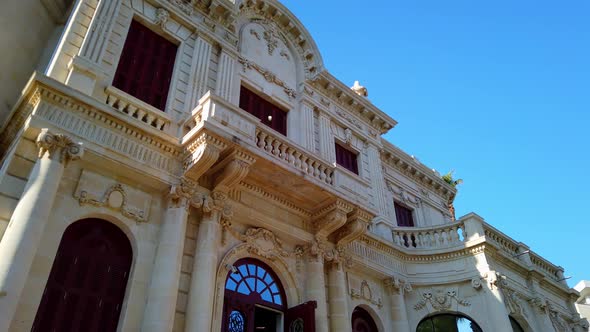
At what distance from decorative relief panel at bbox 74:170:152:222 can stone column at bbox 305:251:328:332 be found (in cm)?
455

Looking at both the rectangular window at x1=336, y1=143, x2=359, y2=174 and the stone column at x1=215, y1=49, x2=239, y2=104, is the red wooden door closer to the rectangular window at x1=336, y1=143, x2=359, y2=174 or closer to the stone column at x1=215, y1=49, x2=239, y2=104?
the stone column at x1=215, y1=49, x2=239, y2=104

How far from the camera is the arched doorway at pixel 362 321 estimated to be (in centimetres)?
1323

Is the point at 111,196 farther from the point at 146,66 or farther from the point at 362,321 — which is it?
the point at 362,321

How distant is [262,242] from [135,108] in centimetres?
442

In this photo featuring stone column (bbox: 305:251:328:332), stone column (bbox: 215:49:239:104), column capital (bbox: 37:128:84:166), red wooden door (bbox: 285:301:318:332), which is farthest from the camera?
stone column (bbox: 215:49:239:104)

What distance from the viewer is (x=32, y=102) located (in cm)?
884

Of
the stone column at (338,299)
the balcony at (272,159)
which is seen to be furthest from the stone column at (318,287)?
the balcony at (272,159)

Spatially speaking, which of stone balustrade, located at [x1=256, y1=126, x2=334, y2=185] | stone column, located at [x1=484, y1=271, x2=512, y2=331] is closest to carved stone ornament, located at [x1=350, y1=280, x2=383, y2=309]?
stone column, located at [x1=484, y1=271, x2=512, y2=331]

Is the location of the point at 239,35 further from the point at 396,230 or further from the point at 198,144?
the point at 396,230

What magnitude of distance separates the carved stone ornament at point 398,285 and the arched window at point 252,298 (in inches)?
178

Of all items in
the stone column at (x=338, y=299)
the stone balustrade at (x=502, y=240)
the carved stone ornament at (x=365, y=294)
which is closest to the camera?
the stone column at (x=338, y=299)

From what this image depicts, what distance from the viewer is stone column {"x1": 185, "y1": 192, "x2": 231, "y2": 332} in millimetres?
8859

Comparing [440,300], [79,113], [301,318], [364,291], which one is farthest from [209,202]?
[440,300]

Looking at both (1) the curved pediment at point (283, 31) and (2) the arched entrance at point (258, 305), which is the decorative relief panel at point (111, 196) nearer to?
(2) the arched entrance at point (258, 305)
